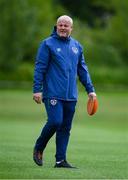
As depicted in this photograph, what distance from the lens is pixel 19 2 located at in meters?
68.4

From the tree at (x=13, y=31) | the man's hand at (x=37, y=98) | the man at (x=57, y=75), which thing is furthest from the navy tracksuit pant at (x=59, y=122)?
the tree at (x=13, y=31)

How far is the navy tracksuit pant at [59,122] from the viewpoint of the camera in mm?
14039

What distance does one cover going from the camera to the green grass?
13.3 meters

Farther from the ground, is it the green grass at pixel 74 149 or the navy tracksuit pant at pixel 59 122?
the navy tracksuit pant at pixel 59 122

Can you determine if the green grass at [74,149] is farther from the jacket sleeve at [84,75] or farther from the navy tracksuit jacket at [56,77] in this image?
the jacket sleeve at [84,75]

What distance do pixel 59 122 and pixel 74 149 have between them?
15.5ft

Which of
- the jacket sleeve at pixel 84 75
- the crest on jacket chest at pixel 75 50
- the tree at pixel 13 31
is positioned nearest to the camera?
the crest on jacket chest at pixel 75 50

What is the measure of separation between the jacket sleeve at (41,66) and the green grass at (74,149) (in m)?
1.12

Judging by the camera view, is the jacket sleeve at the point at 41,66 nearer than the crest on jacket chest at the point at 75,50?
Yes

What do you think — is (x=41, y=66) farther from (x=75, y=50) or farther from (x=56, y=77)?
(x=75, y=50)

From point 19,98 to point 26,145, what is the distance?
105 ft

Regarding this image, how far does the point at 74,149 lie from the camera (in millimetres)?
18672

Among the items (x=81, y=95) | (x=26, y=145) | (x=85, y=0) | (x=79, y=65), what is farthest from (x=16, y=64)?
(x=79, y=65)

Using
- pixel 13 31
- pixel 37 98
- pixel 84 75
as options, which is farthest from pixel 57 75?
pixel 13 31
